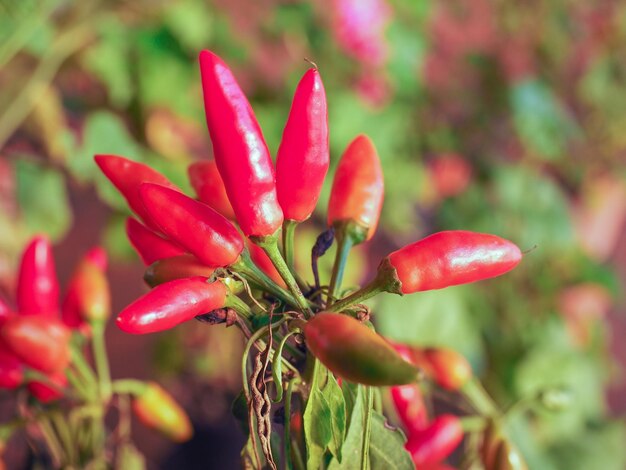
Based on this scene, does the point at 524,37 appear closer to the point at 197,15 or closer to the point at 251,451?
the point at 197,15

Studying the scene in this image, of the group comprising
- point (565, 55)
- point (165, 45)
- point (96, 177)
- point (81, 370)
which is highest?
point (165, 45)

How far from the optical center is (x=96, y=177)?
0.88 m

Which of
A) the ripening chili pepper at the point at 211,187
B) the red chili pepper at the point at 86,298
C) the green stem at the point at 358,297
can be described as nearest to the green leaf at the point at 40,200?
the red chili pepper at the point at 86,298

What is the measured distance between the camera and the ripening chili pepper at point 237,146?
297 millimetres

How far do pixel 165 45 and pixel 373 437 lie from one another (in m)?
0.99

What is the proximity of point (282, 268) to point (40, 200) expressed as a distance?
0.74 meters

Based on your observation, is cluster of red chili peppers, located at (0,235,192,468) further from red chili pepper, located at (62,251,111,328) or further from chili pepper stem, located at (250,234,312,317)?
chili pepper stem, located at (250,234,312,317)

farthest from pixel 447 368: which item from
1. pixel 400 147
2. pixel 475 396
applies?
pixel 400 147

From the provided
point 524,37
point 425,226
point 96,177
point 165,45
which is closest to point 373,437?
point 96,177

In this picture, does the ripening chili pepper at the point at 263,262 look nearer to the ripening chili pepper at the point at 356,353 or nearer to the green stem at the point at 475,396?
the ripening chili pepper at the point at 356,353

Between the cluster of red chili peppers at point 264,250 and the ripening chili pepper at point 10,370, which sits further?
the ripening chili pepper at point 10,370

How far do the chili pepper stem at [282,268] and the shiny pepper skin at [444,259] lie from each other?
47 millimetres

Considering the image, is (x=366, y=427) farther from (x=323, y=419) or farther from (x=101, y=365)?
(x=101, y=365)

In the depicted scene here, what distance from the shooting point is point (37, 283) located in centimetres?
42
